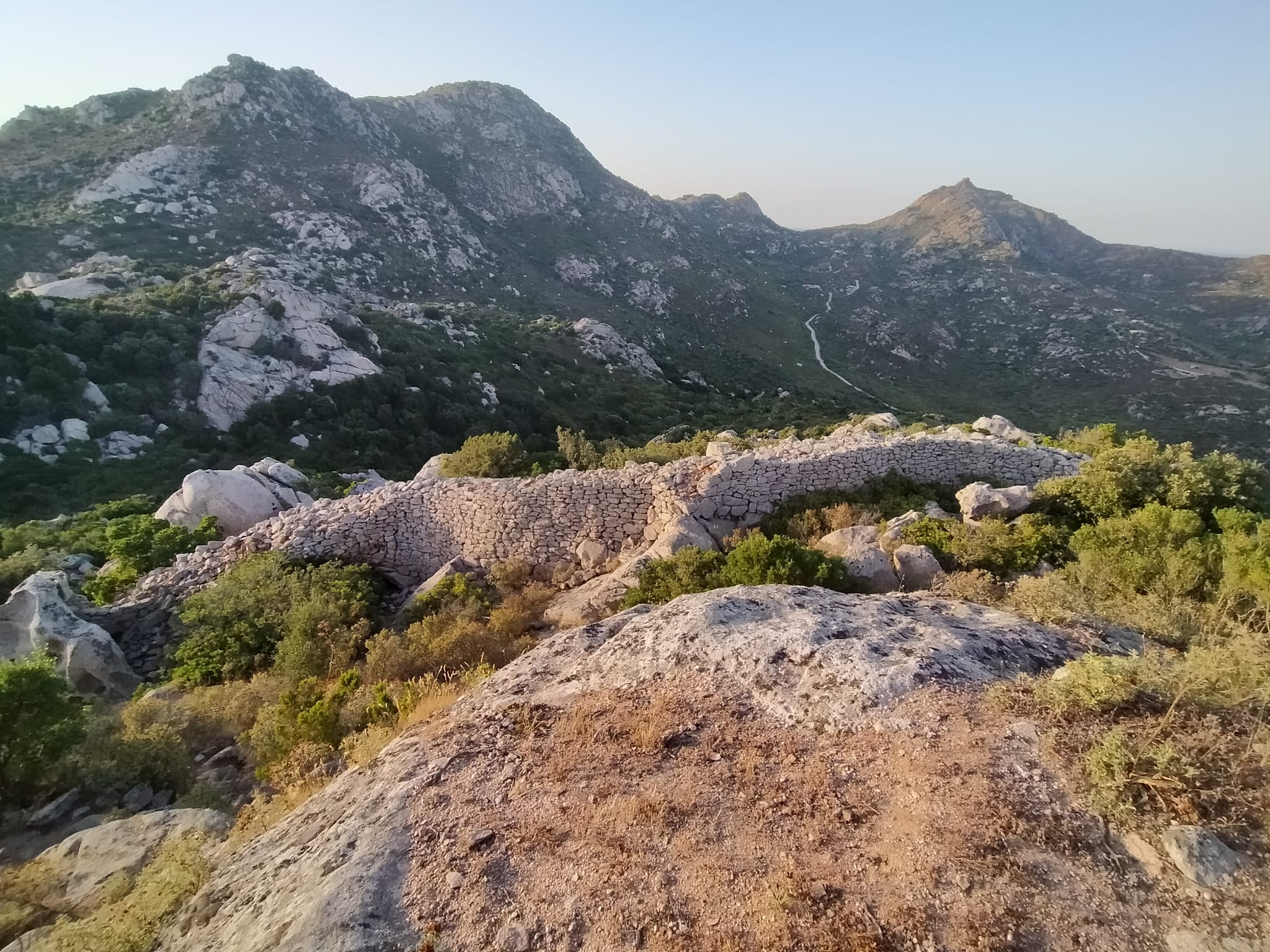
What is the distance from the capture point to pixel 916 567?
9.04 m

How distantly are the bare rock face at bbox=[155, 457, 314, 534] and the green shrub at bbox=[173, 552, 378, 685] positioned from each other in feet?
11.1

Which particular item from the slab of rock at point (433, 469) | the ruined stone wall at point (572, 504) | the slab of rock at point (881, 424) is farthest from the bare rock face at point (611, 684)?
the slab of rock at point (881, 424)

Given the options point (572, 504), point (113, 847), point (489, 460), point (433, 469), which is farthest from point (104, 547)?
point (113, 847)

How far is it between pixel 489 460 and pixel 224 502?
613 cm

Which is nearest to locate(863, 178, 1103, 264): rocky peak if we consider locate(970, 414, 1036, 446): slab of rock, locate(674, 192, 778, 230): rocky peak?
locate(674, 192, 778, 230): rocky peak

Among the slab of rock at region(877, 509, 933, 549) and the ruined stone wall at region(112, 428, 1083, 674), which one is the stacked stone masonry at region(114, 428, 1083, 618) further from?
the slab of rock at region(877, 509, 933, 549)

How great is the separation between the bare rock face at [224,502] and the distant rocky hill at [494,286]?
8.91 metres

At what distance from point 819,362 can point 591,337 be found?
2396cm

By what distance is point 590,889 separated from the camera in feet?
11.8

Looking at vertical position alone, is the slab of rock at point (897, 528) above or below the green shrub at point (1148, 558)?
below

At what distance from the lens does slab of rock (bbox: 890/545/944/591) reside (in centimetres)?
885

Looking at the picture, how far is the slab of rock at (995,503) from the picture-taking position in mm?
10695

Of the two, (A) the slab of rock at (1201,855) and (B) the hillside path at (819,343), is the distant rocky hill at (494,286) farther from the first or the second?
(A) the slab of rock at (1201,855)

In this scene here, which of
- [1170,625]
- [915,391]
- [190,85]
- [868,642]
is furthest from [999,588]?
[190,85]
